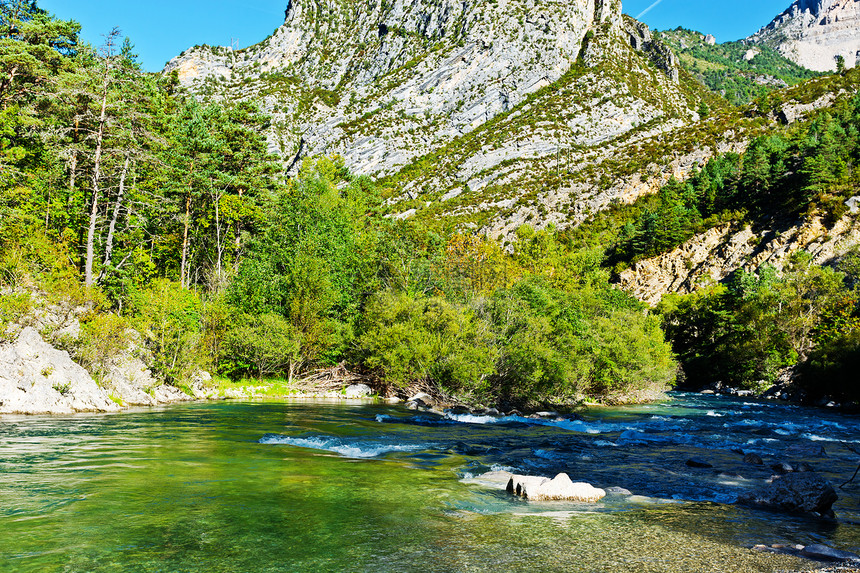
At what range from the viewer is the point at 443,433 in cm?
2175

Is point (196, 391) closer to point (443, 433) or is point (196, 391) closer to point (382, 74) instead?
point (443, 433)

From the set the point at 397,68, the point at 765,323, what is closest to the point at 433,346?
the point at 765,323

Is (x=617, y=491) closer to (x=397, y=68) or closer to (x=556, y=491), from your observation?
(x=556, y=491)

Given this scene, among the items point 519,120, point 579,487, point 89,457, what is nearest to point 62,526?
point 89,457

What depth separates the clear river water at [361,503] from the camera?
25.7 ft

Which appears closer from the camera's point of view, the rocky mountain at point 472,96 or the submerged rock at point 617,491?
the submerged rock at point 617,491

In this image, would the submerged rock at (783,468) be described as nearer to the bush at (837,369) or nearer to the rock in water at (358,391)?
the rock in water at (358,391)

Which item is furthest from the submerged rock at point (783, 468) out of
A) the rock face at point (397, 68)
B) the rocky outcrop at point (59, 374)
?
the rock face at point (397, 68)

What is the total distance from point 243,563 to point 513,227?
112 meters

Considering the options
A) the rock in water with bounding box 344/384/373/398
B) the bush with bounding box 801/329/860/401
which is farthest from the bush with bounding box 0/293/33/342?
the bush with bounding box 801/329/860/401

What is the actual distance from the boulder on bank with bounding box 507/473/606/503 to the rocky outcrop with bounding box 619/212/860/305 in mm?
80342

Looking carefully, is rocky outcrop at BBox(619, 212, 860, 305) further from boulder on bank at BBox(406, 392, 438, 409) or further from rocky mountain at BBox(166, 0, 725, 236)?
boulder on bank at BBox(406, 392, 438, 409)

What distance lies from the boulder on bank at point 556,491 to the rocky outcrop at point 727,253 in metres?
80.3

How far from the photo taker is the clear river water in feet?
25.7
